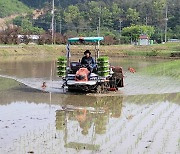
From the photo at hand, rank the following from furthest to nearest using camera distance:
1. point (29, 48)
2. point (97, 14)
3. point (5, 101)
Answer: point (97, 14) < point (29, 48) < point (5, 101)

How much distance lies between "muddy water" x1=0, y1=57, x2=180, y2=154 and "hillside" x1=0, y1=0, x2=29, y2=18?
93.1 metres

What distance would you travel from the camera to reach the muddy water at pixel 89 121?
8.16 m

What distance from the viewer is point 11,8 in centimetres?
11044

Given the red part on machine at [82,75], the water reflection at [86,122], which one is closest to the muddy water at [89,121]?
the water reflection at [86,122]

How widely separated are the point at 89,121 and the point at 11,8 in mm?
103633

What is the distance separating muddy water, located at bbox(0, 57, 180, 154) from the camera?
816cm

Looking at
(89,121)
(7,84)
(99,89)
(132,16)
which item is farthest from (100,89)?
(132,16)

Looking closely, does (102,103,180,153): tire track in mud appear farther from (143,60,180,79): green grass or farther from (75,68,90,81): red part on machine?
(143,60,180,79): green grass

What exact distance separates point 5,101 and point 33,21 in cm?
8941

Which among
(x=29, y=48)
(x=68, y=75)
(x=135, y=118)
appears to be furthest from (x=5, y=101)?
(x=29, y=48)

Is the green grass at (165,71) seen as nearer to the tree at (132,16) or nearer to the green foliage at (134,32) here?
the green foliage at (134,32)

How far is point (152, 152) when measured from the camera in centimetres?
782

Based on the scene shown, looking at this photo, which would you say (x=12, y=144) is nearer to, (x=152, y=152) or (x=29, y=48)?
(x=152, y=152)

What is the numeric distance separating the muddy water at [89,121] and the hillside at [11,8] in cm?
9314
